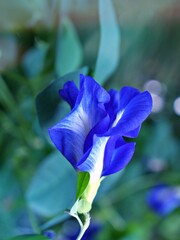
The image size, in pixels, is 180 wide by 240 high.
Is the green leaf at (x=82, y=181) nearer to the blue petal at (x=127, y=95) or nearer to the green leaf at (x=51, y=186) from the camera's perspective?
the blue petal at (x=127, y=95)

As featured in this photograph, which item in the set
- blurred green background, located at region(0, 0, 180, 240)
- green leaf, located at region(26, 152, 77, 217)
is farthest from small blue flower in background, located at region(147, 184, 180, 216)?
green leaf, located at region(26, 152, 77, 217)

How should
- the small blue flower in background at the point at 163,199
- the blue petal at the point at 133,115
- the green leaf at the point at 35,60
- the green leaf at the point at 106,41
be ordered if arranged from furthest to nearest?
1. the small blue flower in background at the point at 163,199
2. the green leaf at the point at 35,60
3. the green leaf at the point at 106,41
4. the blue petal at the point at 133,115

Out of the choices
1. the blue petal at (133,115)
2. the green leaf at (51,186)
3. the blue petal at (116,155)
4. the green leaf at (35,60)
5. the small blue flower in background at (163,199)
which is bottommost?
the small blue flower in background at (163,199)

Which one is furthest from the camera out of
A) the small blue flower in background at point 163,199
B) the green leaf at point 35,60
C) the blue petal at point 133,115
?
the small blue flower in background at point 163,199

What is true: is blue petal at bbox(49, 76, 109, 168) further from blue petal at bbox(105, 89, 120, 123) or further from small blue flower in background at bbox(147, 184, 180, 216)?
small blue flower in background at bbox(147, 184, 180, 216)

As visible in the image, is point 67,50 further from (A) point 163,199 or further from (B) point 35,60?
(A) point 163,199

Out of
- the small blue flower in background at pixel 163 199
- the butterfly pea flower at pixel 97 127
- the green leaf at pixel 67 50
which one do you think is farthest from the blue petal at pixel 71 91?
the small blue flower in background at pixel 163 199

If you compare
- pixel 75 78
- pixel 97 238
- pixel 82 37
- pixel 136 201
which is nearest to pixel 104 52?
pixel 75 78

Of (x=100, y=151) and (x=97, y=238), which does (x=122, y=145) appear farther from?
(x=97, y=238)

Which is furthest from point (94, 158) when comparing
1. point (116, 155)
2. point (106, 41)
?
point (106, 41)
